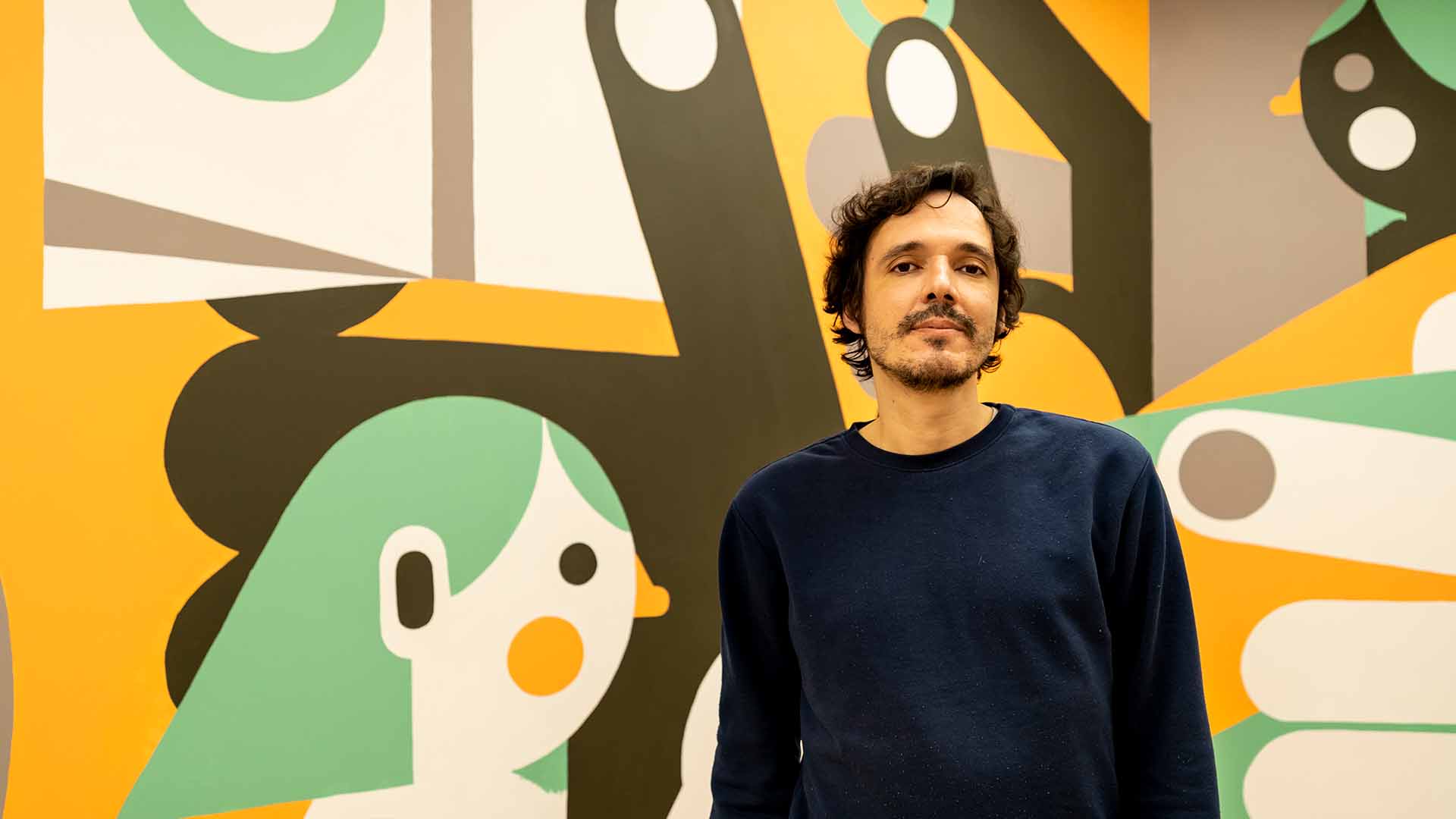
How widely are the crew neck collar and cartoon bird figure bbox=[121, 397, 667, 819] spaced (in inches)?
21.6

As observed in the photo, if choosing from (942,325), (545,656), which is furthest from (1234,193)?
(545,656)

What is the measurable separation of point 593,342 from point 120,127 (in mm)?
780

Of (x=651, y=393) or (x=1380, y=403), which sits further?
(x=1380, y=403)

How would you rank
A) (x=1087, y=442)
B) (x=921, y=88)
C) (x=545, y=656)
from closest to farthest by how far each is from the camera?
(x=1087, y=442), (x=545, y=656), (x=921, y=88)

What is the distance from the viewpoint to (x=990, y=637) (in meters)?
1.12

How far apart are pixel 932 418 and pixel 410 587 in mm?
878

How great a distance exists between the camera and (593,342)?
162 cm

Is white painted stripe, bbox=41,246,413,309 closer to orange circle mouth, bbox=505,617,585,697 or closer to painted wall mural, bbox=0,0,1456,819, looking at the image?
painted wall mural, bbox=0,0,1456,819

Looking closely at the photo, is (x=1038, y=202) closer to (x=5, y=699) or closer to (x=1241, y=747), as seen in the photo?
(x=1241, y=747)

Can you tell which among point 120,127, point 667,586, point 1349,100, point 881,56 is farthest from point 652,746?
point 1349,100

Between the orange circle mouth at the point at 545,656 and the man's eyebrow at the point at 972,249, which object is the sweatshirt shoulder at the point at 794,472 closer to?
the man's eyebrow at the point at 972,249

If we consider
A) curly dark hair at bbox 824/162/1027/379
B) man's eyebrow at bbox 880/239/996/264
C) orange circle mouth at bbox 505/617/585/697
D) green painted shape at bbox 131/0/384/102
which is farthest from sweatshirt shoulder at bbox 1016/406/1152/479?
green painted shape at bbox 131/0/384/102

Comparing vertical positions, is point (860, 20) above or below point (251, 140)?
above

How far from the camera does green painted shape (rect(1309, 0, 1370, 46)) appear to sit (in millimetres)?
2154
